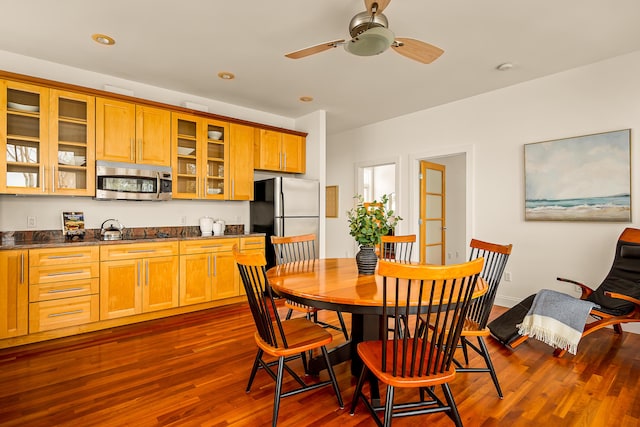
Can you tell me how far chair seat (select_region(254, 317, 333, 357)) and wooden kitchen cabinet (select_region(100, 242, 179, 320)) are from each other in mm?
2030

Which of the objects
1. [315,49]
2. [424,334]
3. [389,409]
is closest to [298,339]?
[389,409]

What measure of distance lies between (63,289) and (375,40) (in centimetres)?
340

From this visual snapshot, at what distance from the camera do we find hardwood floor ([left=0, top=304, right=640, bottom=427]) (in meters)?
1.91

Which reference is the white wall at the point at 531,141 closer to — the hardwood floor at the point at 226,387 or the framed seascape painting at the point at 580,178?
the framed seascape painting at the point at 580,178

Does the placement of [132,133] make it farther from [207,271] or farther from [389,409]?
[389,409]

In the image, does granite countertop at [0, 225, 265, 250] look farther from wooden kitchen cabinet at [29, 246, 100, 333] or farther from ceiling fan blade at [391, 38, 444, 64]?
ceiling fan blade at [391, 38, 444, 64]

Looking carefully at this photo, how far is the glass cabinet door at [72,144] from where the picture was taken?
3.27 meters

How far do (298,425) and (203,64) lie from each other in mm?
3340

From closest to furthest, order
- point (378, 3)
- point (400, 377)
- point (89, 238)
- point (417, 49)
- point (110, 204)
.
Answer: point (400, 377) < point (378, 3) < point (417, 49) < point (89, 238) < point (110, 204)

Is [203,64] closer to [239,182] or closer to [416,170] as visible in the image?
[239,182]

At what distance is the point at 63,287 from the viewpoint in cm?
310

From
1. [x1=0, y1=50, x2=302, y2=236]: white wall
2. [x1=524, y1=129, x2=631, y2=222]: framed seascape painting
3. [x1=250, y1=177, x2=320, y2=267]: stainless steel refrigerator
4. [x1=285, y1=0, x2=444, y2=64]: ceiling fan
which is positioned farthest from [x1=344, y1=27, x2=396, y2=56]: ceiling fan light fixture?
[x1=0, y1=50, x2=302, y2=236]: white wall

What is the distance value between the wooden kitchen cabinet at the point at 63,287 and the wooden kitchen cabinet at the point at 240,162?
176cm

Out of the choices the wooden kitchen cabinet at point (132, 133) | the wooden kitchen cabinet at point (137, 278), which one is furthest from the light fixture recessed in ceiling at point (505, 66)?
the wooden kitchen cabinet at point (137, 278)
